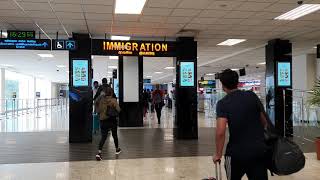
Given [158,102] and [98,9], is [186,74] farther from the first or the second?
[158,102]

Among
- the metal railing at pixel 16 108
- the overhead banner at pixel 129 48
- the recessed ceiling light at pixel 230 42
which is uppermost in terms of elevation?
the recessed ceiling light at pixel 230 42

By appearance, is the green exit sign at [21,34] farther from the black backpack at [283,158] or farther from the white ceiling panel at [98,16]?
the black backpack at [283,158]

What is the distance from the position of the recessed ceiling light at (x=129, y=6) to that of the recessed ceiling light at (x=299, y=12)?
122 inches

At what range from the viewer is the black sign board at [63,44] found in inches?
319

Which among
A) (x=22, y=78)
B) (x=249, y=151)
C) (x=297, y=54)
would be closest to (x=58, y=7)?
(x=249, y=151)

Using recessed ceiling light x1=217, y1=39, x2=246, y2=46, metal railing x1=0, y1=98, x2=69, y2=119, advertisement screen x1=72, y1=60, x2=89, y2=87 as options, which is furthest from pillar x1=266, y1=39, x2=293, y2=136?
metal railing x1=0, y1=98, x2=69, y2=119

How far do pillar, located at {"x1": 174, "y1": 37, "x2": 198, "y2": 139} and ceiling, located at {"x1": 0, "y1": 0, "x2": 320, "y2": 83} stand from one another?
18.3 inches

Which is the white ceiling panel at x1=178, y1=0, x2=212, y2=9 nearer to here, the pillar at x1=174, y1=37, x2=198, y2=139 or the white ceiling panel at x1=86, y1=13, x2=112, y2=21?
the white ceiling panel at x1=86, y1=13, x2=112, y2=21

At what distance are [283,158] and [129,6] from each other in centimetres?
489

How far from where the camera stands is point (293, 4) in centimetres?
667

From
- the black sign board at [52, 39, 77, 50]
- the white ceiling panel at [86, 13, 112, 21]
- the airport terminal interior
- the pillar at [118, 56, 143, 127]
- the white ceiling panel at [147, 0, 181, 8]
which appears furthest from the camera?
the pillar at [118, 56, 143, 127]

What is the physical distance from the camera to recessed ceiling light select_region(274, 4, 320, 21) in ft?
22.5

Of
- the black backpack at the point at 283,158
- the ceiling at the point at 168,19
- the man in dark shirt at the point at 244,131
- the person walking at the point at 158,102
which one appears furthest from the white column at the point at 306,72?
the man in dark shirt at the point at 244,131

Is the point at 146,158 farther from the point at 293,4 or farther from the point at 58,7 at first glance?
the point at 293,4
